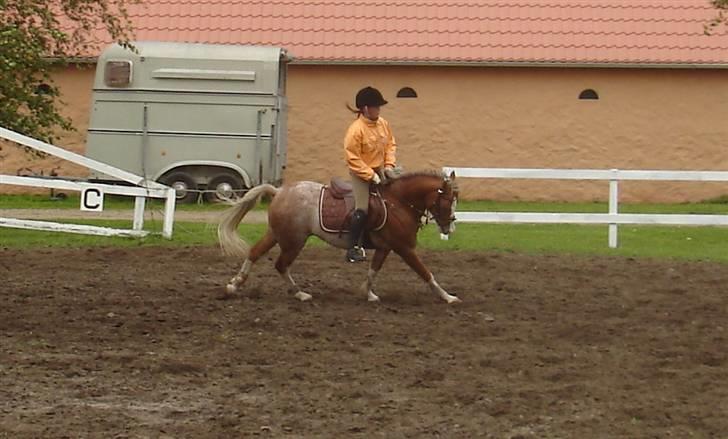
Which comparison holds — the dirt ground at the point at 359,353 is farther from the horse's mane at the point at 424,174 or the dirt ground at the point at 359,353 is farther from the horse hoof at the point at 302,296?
the horse's mane at the point at 424,174

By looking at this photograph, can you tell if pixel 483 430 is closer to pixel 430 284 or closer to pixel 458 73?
pixel 430 284

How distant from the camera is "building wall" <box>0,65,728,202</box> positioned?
25.8 meters

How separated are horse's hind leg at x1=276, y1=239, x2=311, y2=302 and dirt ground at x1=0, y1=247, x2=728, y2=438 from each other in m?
0.17

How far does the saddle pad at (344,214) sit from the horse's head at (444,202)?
1.49ft

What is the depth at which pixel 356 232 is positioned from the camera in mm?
11641

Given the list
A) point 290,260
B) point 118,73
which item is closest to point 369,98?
point 290,260

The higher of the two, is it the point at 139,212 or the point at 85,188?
the point at 85,188

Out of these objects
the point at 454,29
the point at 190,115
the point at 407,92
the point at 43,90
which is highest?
the point at 454,29

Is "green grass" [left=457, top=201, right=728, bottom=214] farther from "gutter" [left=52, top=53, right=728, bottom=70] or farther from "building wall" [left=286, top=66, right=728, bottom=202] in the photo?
"gutter" [left=52, top=53, right=728, bottom=70]

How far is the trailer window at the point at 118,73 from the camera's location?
23.3 m

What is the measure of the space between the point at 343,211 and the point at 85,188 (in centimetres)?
530

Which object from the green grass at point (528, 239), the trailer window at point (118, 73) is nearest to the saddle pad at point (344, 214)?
the green grass at point (528, 239)

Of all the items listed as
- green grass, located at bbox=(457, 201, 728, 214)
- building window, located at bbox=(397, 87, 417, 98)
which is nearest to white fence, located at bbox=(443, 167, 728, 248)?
green grass, located at bbox=(457, 201, 728, 214)

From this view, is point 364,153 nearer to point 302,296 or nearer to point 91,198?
point 302,296
